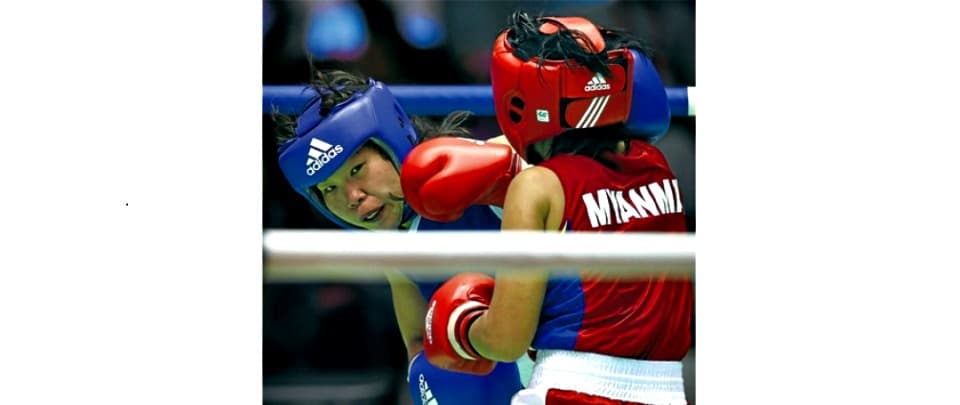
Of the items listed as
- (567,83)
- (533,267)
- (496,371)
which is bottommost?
(496,371)

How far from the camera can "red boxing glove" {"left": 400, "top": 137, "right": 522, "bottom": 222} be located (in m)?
1.77

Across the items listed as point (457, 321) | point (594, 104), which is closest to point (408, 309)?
point (457, 321)

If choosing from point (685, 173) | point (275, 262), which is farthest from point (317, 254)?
point (685, 173)

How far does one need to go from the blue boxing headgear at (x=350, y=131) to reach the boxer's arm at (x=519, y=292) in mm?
200

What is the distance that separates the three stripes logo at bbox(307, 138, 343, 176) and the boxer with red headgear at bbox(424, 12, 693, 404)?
0.25m

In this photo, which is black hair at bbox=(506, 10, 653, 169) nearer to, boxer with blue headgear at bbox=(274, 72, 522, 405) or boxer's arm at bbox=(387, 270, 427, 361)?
boxer with blue headgear at bbox=(274, 72, 522, 405)

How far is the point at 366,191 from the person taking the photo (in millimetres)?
1830

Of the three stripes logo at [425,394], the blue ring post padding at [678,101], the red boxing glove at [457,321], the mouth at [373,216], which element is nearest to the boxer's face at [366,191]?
the mouth at [373,216]

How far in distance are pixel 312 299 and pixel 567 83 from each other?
0.49 metres

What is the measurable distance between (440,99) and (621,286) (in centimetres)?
39

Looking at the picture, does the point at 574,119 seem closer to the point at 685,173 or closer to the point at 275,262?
the point at 685,173

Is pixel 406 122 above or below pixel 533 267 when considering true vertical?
above

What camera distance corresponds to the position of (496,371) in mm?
1788

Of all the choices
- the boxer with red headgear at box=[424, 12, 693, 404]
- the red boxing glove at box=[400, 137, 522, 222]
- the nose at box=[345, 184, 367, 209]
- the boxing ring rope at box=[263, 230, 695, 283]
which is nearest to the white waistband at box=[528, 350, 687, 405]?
the boxer with red headgear at box=[424, 12, 693, 404]
